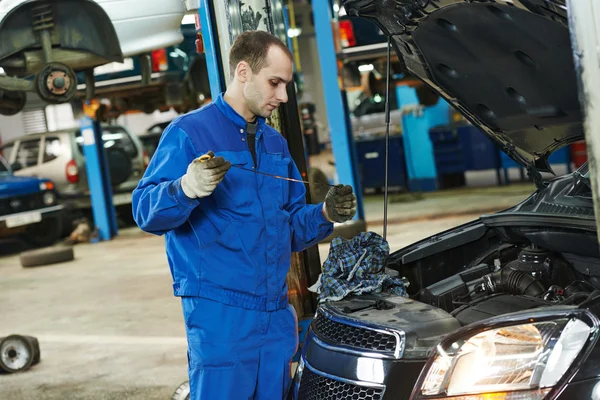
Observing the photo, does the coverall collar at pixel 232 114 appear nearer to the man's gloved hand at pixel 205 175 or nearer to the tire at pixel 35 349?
the man's gloved hand at pixel 205 175

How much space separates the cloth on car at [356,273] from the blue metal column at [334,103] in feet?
18.8

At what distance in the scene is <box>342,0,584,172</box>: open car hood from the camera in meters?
2.21

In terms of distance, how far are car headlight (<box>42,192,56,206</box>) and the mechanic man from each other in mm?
8795

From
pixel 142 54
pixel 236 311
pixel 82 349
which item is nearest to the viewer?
pixel 236 311

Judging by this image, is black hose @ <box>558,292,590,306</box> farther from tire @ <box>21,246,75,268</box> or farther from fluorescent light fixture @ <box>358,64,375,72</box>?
tire @ <box>21,246,75,268</box>

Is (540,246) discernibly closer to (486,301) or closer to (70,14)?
(486,301)

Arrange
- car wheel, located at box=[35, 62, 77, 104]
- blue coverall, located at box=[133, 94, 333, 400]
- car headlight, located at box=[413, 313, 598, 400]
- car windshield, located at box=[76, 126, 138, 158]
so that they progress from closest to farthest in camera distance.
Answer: car headlight, located at box=[413, 313, 598, 400] < blue coverall, located at box=[133, 94, 333, 400] < car wheel, located at box=[35, 62, 77, 104] < car windshield, located at box=[76, 126, 138, 158]

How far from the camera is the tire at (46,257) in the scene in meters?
9.72

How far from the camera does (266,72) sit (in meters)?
2.41

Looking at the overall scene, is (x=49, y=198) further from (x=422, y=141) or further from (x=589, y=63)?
(x=589, y=63)

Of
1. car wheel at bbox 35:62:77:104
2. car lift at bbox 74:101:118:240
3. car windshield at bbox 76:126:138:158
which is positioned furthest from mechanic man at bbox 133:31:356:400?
car windshield at bbox 76:126:138:158

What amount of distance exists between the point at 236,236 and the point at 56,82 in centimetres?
347

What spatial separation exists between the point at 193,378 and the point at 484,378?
0.93m

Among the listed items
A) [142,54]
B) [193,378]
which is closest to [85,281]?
[142,54]
